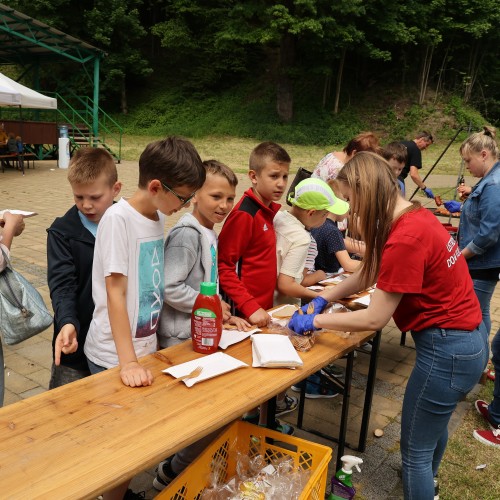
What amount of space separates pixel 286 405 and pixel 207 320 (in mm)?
1597

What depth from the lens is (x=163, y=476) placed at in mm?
2385

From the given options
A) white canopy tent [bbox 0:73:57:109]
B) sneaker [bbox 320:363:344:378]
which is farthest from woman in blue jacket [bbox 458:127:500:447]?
white canopy tent [bbox 0:73:57:109]

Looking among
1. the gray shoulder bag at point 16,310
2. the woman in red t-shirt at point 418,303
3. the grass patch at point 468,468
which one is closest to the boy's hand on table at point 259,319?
the woman in red t-shirt at point 418,303

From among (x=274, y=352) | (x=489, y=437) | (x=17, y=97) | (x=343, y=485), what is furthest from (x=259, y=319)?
(x=17, y=97)

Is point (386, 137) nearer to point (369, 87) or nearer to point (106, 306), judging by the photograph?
point (369, 87)

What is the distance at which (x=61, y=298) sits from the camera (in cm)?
203

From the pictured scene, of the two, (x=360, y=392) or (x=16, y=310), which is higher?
(x=16, y=310)

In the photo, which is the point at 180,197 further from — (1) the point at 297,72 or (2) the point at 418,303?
(1) the point at 297,72

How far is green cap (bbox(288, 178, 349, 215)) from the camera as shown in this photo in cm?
279

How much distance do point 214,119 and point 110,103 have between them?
797 cm

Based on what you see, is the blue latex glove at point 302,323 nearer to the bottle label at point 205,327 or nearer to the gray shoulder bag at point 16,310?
the bottle label at point 205,327

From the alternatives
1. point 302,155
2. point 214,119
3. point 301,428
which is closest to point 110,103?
point 214,119

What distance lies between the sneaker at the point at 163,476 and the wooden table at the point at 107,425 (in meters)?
0.77

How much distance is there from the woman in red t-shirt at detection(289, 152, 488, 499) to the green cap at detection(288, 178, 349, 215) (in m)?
0.68
